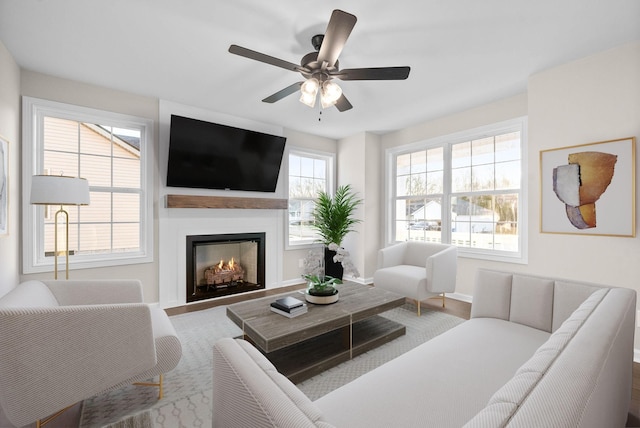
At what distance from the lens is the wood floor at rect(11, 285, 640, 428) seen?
154 centimetres

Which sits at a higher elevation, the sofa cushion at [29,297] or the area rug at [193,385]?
the sofa cushion at [29,297]

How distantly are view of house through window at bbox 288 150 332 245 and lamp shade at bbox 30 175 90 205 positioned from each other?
2800mm

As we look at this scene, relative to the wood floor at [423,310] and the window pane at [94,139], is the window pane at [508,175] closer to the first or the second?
the wood floor at [423,310]

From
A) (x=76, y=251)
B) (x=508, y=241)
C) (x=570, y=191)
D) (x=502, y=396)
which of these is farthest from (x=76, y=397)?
(x=508, y=241)

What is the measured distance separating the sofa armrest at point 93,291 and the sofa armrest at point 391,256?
2654mm

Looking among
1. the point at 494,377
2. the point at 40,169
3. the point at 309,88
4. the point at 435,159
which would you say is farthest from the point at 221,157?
the point at 494,377

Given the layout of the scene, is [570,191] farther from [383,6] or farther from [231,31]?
[231,31]

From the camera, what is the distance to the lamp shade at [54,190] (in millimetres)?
2129

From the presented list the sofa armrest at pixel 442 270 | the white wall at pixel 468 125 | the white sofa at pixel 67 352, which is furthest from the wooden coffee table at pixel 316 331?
the white wall at pixel 468 125

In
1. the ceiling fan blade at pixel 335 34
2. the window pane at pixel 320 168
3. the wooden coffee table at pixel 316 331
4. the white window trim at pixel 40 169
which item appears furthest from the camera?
Answer: the window pane at pixel 320 168

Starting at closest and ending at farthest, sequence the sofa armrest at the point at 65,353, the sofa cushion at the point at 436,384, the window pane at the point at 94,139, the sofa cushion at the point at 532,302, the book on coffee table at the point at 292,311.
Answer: the sofa cushion at the point at 436,384 < the sofa armrest at the point at 65,353 < the sofa cushion at the point at 532,302 < the book on coffee table at the point at 292,311 < the window pane at the point at 94,139

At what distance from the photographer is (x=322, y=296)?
7.80 feet

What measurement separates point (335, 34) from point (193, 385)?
241cm

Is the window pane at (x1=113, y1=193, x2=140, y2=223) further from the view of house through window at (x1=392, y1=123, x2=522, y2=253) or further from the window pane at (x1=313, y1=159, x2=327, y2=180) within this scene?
the view of house through window at (x1=392, y1=123, x2=522, y2=253)
